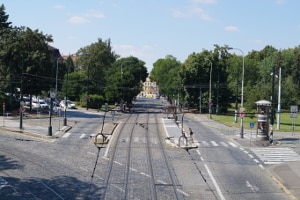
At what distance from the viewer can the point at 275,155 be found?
1407 inches

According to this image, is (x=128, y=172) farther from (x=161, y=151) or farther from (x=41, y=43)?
(x=41, y=43)

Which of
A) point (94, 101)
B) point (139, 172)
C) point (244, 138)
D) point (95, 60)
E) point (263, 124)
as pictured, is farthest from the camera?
point (95, 60)

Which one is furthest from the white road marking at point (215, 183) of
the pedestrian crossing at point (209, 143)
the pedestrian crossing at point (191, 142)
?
the pedestrian crossing at point (191, 142)

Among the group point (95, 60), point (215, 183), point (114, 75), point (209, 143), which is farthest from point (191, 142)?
point (95, 60)

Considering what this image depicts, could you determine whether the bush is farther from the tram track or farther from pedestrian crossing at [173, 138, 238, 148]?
pedestrian crossing at [173, 138, 238, 148]

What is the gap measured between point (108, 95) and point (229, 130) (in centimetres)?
4162

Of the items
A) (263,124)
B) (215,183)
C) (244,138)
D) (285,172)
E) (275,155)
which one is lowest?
(215,183)

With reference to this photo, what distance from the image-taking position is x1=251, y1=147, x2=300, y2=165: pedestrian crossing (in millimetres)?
33344

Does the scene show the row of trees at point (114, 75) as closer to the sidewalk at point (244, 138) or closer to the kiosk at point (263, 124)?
the kiosk at point (263, 124)

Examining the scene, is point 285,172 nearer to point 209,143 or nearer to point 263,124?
point 209,143

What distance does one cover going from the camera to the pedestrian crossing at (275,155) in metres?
33.3

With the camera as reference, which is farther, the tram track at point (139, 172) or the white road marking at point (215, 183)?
the tram track at point (139, 172)

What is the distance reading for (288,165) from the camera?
31141 mm

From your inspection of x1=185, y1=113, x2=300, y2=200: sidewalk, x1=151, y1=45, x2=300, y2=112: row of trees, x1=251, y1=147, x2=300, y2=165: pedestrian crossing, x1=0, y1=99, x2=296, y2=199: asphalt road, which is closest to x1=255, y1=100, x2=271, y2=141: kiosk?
x1=185, y1=113, x2=300, y2=200: sidewalk
